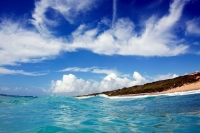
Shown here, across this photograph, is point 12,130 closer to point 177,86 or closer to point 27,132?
point 27,132

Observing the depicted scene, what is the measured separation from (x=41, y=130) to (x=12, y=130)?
1.45 metres

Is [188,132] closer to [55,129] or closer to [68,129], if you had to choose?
[68,129]

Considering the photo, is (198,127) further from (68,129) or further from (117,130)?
(68,129)

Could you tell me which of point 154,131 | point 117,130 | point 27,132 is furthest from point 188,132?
point 27,132

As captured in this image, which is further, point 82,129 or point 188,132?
point 82,129

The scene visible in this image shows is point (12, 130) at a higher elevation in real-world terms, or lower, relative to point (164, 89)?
lower

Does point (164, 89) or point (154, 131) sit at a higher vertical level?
point (164, 89)

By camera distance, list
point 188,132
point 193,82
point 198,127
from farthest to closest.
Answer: point 193,82
point 198,127
point 188,132

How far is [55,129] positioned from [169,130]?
4.69m

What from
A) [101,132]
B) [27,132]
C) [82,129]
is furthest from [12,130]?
[101,132]

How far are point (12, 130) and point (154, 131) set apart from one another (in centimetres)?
600

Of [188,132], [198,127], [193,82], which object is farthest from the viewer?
[193,82]

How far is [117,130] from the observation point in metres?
8.33

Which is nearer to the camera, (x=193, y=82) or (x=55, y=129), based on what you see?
(x=55, y=129)
